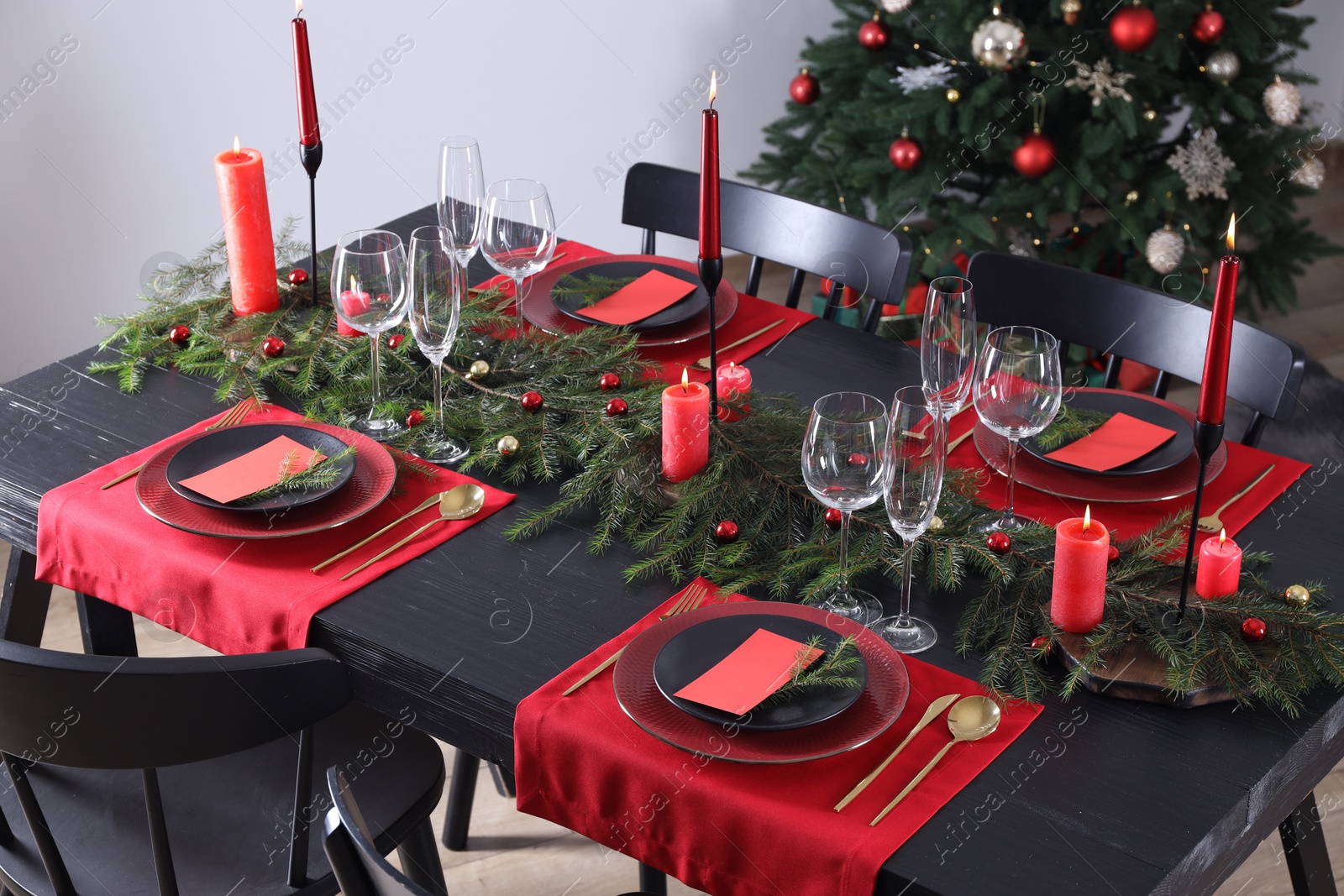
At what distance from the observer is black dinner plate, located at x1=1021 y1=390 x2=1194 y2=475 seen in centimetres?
144

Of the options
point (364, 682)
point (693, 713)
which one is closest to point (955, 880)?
point (693, 713)

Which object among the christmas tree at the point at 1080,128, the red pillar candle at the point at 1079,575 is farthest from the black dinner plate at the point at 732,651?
the christmas tree at the point at 1080,128

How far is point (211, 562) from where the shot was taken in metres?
1.31

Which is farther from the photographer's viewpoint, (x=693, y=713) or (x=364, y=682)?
(x=364, y=682)

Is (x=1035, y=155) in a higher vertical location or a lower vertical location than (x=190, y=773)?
higher

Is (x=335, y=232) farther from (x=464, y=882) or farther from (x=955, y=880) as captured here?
(x=955, y=880)

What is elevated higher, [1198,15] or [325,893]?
[1198,15]

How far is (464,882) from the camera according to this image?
195 cm

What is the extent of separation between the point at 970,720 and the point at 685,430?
45cm

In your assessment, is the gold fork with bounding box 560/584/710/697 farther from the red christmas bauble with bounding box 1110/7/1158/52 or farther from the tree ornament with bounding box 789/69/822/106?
the tree ornament with bounding box 789/69/822/106

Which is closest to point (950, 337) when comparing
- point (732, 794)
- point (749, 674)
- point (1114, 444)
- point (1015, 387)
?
point (1015, 387)

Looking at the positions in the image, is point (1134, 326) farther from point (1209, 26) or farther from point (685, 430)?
point (1209, 26)

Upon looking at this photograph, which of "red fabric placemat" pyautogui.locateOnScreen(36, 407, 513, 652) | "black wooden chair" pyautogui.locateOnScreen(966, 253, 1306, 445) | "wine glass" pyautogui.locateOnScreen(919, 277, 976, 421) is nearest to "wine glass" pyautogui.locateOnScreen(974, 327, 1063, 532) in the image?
"wine glass" pyautogui.locateOnScreen(919, 277, 976, 421)

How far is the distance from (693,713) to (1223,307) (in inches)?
20.8
